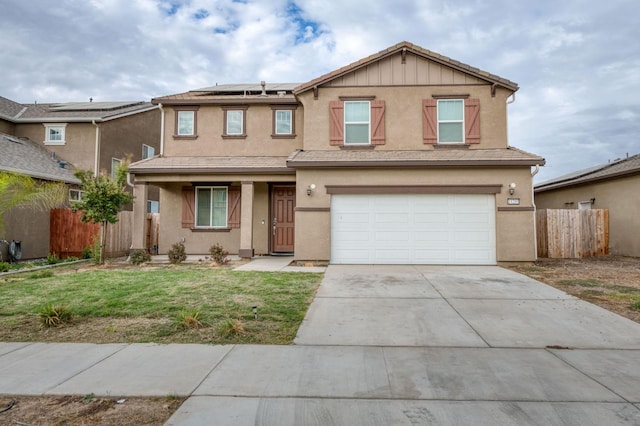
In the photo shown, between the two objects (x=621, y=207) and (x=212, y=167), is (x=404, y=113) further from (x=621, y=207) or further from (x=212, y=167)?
(x=621, y=207)

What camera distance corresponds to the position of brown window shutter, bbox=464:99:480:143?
38.7 ft

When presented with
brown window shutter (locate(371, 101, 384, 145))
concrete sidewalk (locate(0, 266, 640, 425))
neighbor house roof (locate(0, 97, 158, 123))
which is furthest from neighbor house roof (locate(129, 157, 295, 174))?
concrete sidewalk (locate(0, 266, 640, 425))

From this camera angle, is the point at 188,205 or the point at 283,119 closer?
the point at 283,119

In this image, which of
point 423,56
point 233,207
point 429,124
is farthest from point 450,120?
point 233,207

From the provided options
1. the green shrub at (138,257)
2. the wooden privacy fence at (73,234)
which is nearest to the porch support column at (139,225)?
the green shrub at (138,257)

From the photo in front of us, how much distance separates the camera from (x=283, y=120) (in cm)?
1359

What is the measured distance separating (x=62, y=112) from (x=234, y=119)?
1060 cm

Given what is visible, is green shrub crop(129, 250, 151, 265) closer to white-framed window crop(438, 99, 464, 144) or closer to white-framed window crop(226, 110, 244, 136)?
white-framed window crop(226, 110, 244, 136)

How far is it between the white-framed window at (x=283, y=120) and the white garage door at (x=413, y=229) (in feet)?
12.7

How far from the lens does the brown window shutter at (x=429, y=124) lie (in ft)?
39.0

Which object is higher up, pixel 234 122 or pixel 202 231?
pixel 234 122

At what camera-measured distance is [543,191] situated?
19.1 metres

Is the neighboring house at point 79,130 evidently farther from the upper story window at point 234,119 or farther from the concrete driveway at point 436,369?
the concrete driveway at point 436,369

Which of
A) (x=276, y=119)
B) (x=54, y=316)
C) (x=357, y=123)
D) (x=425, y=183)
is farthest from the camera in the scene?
(x=276, y=119)
